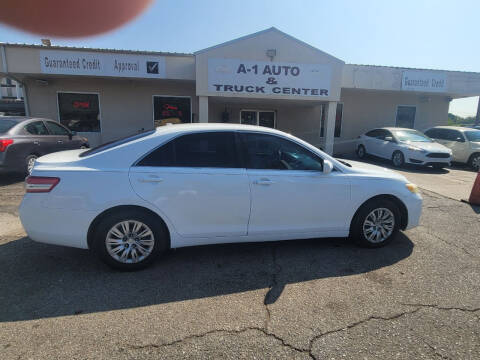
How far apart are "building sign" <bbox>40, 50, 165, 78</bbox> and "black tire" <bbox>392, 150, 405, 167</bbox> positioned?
30.6 ft

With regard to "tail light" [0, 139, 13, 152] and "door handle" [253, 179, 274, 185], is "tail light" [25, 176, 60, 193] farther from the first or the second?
"tail light" [0, 139, 13, 152]

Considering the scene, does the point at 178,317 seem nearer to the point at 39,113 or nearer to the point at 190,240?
the point at 190,240

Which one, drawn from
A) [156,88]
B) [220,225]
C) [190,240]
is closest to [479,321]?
[220,225]

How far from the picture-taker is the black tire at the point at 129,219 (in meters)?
2.97

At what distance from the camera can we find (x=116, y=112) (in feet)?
39.9

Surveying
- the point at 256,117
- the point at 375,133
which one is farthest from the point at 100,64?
the point at 375,133

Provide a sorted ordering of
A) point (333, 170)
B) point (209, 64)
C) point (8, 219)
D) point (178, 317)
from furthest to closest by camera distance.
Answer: point (209, 64)
point (8, 219)
point (333, 170)
point (178, 317)

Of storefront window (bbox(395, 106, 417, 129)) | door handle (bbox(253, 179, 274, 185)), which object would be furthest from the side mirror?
storefront window (bbox(395, 106, 417, 129))

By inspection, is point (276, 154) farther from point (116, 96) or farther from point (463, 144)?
point (463, 144)

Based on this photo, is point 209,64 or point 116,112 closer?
point 209,64

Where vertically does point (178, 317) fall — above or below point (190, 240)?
below

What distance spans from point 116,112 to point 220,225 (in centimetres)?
1081

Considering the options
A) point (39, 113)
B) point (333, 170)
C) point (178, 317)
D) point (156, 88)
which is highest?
point (156, 88)

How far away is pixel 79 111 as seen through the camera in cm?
1201
